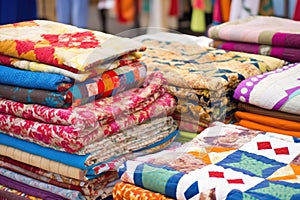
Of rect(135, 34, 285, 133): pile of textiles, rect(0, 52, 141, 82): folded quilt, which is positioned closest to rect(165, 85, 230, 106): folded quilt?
rect(135, 34, 285, 133): pile of textiles

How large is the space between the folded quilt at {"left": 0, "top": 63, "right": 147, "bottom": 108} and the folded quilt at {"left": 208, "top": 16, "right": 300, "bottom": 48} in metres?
0.36

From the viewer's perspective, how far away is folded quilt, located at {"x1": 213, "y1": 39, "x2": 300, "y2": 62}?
135 cm

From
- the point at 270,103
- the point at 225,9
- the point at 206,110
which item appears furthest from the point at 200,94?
the point at 225,9

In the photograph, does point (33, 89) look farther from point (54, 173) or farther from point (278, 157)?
point (278, 157)

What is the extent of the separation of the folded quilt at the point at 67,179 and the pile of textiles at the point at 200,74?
22 cm

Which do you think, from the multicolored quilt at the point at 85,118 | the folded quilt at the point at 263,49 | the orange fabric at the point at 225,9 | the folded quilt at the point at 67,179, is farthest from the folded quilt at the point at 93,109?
the orange fabric at the point at 225,9

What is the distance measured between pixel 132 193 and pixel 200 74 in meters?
0.38

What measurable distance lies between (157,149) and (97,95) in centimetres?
17

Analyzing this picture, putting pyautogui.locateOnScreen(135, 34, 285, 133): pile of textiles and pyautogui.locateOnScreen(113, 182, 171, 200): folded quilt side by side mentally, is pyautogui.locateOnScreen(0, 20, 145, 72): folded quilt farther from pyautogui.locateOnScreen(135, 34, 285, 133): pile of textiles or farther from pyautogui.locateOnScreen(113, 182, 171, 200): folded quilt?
pyautogui.locateOnScreen(113, 182, 171, 200): folded quilt

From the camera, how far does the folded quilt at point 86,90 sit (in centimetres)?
104

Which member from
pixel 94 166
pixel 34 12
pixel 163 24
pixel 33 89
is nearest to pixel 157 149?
pixel 94 166

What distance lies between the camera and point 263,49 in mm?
1409

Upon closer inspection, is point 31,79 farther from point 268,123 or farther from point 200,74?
point 268,123

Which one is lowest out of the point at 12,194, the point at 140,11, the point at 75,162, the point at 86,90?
the point at 140,11
